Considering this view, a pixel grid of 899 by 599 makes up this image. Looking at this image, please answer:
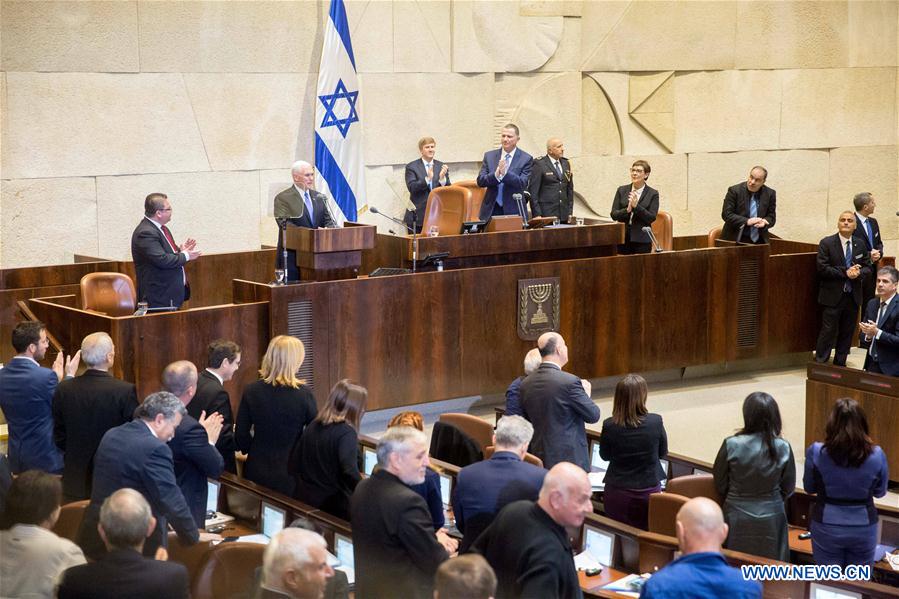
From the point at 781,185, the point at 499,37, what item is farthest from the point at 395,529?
the point at 781,185

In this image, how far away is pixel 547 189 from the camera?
11070mm

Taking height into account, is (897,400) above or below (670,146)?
below

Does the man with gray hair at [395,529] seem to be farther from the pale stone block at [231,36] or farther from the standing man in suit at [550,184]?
the pale stone block at [231,36]

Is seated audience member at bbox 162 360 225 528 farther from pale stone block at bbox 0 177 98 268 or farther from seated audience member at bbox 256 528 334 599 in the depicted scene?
pale stone block at bbox 0 177 98 268

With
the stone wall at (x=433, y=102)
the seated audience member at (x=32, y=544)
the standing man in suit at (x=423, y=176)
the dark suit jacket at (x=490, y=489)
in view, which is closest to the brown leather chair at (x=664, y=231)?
the standing man in suit at (x=423, y=176)

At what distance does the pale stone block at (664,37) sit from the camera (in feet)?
43.1

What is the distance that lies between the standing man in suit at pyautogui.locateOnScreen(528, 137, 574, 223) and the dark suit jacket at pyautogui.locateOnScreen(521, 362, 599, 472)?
5066mm

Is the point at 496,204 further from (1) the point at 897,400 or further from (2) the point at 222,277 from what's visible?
(1) the point at 897,400

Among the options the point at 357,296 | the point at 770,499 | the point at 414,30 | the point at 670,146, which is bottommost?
the point at 770,499

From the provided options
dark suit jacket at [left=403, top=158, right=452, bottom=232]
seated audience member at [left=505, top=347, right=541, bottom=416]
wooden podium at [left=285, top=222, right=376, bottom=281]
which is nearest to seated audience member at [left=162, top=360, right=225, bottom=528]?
seated audience member at [left=505, top=347, right=541, bottom=416]

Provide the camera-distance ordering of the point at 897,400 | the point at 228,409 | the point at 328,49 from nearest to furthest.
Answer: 1. the point at 228,409
2. the point at 897,400
3. the point at 328,49

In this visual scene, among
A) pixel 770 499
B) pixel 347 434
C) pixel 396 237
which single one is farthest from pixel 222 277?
pixel 770 499

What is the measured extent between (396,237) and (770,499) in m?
4.58

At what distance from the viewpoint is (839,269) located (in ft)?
33.9
